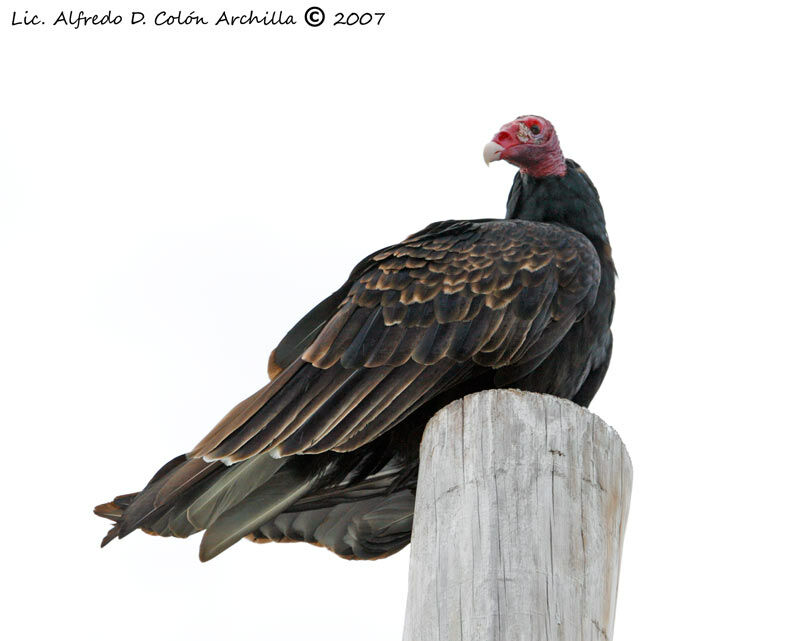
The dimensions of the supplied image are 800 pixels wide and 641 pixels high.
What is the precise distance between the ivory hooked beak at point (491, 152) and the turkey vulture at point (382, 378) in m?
0.57

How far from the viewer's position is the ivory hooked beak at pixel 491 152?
5.23 m

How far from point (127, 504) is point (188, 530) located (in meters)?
0.22

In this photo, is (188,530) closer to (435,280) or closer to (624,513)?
(435,280)

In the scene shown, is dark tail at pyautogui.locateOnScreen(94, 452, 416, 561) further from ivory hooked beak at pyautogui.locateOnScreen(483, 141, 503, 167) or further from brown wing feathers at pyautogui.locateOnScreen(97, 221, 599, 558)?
ivory hooked beak at pyautogui.locateOnScreen(483, 141, 503, 167)

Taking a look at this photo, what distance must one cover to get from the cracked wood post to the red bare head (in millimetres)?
2423

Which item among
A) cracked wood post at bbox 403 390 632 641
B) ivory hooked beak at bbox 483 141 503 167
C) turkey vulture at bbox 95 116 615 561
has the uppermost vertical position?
ivory hooked beak at bbox 483 141 503 167

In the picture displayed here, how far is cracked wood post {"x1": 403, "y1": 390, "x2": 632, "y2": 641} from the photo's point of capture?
256 centimetres

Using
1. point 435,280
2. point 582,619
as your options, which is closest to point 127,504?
point 435,280

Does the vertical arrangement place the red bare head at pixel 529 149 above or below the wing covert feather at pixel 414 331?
above

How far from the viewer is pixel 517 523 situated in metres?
2.68

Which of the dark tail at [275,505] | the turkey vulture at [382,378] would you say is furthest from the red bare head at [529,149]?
the dark tail at [275,505]

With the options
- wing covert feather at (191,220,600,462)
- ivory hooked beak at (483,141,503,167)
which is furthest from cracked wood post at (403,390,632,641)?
ivory hooked beak at (483,141,503,167)

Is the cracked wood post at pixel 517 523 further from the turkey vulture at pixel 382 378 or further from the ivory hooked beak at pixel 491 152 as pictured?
the ivory hooked beak at pixel 491 152

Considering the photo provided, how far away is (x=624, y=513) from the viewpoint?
2957 millimetres
